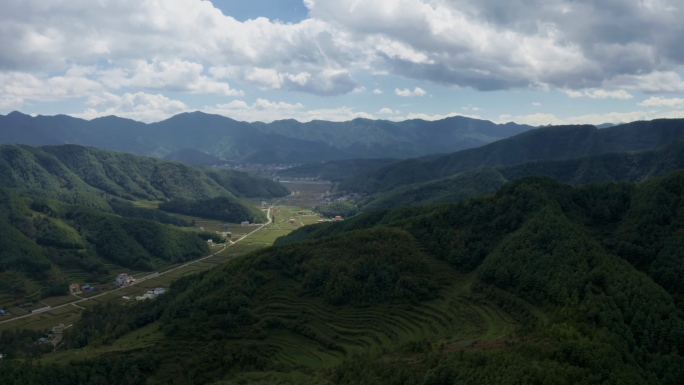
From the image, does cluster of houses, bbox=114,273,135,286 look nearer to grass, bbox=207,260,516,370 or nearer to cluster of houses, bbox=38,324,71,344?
cluster of houses, bbox=38,324,71,344

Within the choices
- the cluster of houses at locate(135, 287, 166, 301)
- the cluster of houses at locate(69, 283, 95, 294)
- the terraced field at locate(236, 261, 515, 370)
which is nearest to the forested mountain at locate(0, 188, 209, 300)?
the cluster of houses at locate(69, 283, 95, 294)

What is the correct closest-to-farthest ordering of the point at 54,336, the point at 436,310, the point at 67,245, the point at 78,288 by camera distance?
the point at 436,310 → the point at 54,336 → the point at 78,288 → the point at 67,245

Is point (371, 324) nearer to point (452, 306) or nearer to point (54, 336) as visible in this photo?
point (452, 306)

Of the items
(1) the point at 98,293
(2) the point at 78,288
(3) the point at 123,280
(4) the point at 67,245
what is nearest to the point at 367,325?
(1) the point at 98,293

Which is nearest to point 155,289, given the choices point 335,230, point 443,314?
point 335,230

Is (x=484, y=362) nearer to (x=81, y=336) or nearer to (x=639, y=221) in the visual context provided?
(x=639, y=221)

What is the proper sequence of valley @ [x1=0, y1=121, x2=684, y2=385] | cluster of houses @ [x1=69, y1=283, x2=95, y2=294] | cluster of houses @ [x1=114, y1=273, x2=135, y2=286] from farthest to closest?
cluster of houses @ [x1=114, y1=273, x2=135, y2=286]
cluster of houses @ [x1=69, y1=283, x2=95, y2=294]
valley @ [x1=0, y1=121, x2=684, y2=385]

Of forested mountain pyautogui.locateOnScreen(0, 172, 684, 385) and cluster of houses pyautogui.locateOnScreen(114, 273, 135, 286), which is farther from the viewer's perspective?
cluster of houses pyautogui.locateOnScreen(114, 273, 135, 286)

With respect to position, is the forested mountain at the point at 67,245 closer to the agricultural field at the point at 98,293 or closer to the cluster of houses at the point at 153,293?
the agricultural field at the point at 98,293

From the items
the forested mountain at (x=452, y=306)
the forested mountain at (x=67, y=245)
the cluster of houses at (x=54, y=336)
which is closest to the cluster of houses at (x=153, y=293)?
the cluster of houses at (x=54, y=336)
